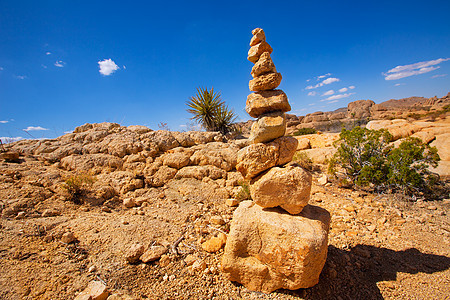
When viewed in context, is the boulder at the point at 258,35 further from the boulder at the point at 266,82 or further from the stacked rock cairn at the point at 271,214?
the boulder at the point at 266,82

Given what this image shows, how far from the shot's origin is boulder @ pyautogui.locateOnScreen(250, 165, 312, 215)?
276 centimetres

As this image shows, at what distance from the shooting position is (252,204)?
10.9 feet

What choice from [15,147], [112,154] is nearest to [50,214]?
[112,154]

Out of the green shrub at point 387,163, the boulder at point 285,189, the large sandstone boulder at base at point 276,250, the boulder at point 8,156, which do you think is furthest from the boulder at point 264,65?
the boulder at point 8,156

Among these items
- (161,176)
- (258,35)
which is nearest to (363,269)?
(258,35)

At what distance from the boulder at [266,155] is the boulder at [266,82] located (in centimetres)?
89

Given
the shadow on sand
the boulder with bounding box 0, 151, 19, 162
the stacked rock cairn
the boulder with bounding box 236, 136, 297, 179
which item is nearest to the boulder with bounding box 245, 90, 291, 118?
the stacked rock cairn

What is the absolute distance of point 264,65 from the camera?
3092 millimetres

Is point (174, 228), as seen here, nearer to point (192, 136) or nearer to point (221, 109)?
point (192, 136)

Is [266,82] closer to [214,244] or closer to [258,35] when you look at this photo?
[258,35]

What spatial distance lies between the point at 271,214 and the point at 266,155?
3.00 ft

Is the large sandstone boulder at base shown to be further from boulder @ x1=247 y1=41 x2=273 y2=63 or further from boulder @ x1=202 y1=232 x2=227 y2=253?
boulder @ x1=247 y1=41 x2=273 y2=63

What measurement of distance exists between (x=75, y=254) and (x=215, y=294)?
7.41 ft

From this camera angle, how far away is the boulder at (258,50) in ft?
10.5
